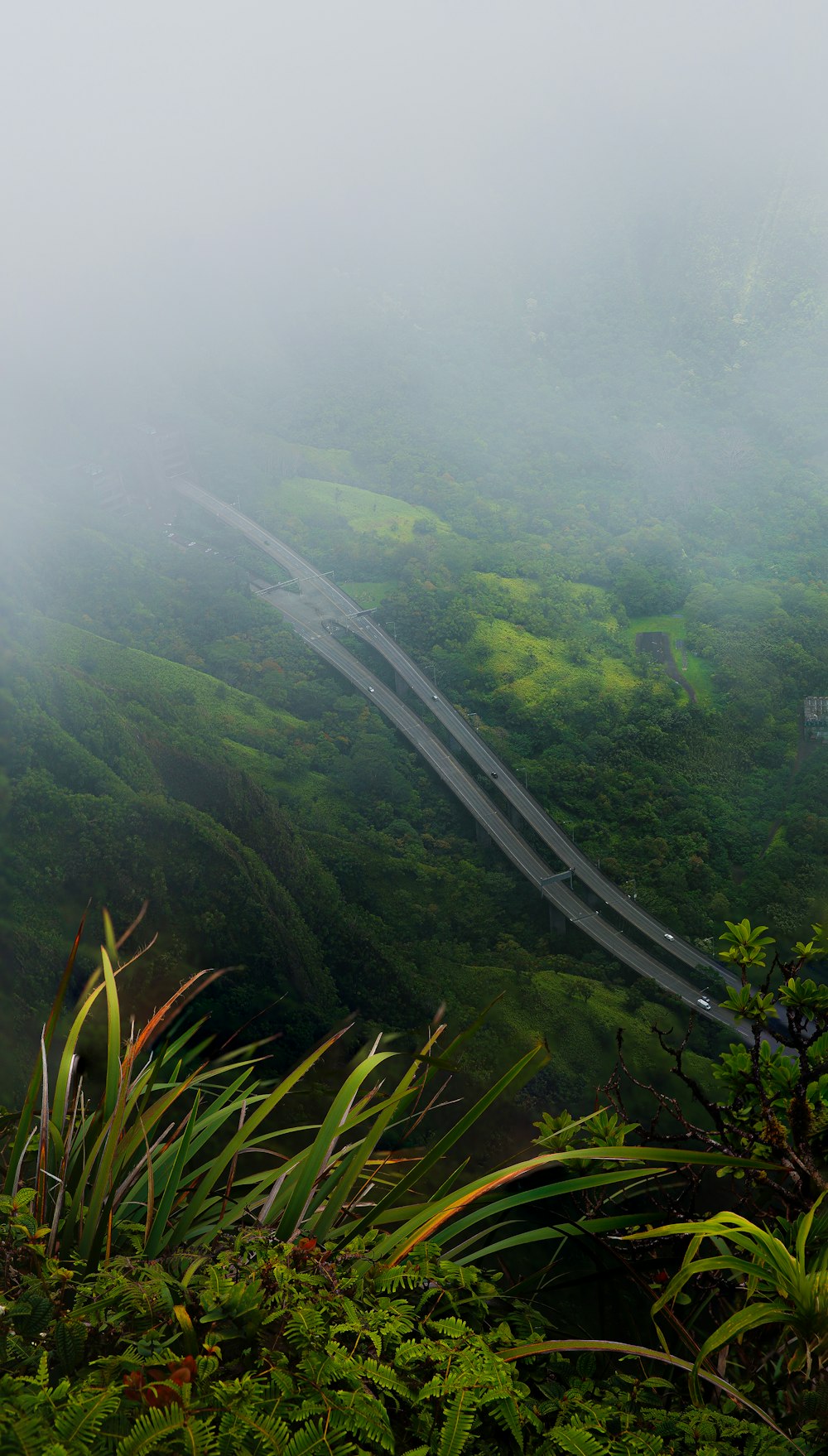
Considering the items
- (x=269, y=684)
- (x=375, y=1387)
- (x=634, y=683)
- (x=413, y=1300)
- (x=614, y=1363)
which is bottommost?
(x=269, y=684)

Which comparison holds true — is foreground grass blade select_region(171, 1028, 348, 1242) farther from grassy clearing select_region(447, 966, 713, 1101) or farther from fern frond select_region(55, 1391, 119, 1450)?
grassy clearing select_region(447, 966, 713, 1101)

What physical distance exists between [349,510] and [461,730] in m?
15.6

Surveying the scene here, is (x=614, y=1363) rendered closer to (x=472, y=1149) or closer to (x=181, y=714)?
(x=472, y=1149)

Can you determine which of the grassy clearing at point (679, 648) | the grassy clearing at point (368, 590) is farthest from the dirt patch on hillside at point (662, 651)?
the grassy clearing at point (368, 590)

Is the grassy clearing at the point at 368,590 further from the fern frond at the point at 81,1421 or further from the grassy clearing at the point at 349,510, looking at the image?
the fern frond at the point at 81,1421

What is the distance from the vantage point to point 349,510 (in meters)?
36.4

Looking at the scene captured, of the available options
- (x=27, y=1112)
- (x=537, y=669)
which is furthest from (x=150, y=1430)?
(x=537, y=669)

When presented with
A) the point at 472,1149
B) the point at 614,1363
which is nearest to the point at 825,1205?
the point at 614,1363

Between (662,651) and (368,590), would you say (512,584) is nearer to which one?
(368,590)


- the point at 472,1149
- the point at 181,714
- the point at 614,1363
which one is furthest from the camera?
the point at 181,714

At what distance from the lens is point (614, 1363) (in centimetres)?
183

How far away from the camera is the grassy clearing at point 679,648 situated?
24861 mm

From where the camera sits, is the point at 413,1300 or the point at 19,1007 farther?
the point at 19,1007

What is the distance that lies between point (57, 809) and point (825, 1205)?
1471 centimetres
